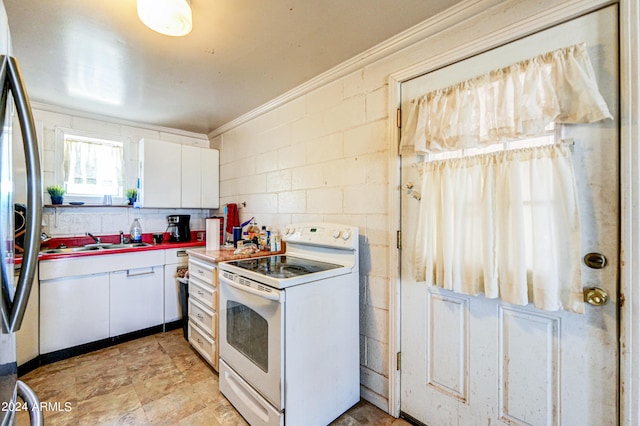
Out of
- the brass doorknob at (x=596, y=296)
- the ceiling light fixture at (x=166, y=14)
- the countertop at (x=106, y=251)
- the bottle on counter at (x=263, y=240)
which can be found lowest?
the countertop at (x=106, y=251)

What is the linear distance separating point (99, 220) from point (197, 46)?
7.96 ft

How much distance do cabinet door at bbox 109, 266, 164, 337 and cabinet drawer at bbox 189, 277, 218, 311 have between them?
68cm

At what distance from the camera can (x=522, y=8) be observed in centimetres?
125

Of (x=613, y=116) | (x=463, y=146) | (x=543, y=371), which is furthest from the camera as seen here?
(x=463, y=146)

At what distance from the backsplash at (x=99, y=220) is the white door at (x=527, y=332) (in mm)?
3131

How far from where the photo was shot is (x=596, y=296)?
Answer: 3.53 ft

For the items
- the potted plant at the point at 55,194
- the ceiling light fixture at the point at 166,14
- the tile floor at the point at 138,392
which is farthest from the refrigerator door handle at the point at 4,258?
the potted plant at the point at 55,194

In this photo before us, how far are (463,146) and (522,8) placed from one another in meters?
0.66

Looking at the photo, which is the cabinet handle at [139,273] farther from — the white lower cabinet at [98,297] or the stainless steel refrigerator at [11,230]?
the stainless steel refrigerator at [11,230]

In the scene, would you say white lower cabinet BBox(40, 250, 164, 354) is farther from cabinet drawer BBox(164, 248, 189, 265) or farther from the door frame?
the door frame

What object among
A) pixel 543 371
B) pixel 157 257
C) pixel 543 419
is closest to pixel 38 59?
pixel 157 257

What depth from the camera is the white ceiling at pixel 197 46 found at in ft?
4.75

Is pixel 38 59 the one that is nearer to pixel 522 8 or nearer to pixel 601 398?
pixel 522 8

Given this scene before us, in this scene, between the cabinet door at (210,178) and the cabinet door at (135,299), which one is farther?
the cabinet door at (210,178)
